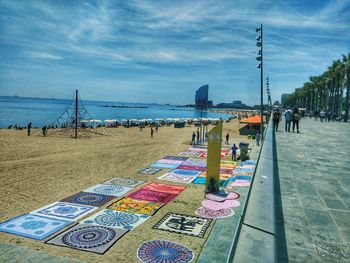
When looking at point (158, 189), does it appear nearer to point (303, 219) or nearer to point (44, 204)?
point (44, 204)

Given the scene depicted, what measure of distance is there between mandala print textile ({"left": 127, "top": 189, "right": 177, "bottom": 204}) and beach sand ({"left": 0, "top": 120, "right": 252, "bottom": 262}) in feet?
1.71

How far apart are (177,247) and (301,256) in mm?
5448

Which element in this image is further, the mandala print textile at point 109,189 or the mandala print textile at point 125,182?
the mandala print textile at point 125,182

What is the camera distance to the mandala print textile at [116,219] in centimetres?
1085

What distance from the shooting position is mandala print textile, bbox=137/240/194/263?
8.20 metres

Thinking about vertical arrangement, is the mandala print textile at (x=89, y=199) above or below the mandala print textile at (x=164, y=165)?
below

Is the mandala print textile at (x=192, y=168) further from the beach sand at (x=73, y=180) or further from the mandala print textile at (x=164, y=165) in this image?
the beach sand at (x=73, y=180)

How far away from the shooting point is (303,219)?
17.8 ft

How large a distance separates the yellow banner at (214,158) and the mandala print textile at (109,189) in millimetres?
4529

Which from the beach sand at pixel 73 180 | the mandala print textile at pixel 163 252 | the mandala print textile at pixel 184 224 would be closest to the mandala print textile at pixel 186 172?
the beach sand at pixel 73 180

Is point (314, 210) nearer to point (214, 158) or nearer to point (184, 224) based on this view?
point (184, 224)

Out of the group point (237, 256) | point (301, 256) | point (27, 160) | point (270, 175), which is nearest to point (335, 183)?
point (270, 175)

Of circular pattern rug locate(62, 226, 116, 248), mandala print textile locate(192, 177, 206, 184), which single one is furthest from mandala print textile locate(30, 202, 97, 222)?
Answer: mandala print textile locate(192, 177, 206, 184)

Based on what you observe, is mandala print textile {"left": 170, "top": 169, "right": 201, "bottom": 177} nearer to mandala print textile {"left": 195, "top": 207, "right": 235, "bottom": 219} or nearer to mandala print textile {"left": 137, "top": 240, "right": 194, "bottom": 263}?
mandala print textile {"left": 195, "top": 207, "right": 235, "bottom": 219}
